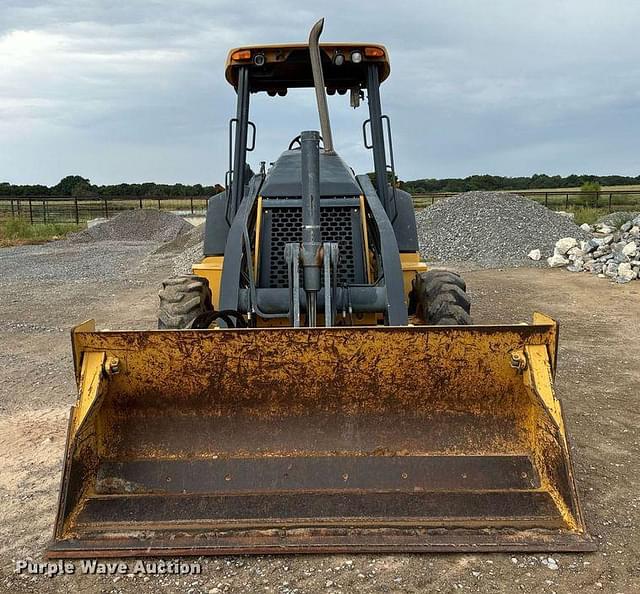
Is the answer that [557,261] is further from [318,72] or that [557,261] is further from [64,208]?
[64,208]

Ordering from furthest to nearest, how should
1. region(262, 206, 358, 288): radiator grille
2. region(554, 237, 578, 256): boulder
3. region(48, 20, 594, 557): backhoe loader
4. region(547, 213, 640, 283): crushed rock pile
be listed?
region(554, 237, 578, 256): boulder, region(547, 213, 640, 283): crushed rock pile, region(262, 206, 358, 288): radiator grille, region(48, 20, 594, 557): backhoe loader

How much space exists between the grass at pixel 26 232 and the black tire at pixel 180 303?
2000cm

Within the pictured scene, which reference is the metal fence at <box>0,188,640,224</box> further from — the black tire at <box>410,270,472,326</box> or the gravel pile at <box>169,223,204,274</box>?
the black tire at <box>410,270,472,326</box>

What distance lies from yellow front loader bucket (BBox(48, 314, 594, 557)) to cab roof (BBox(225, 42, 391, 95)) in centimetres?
255

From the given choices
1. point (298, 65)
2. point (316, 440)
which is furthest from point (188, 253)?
point (316, 440)

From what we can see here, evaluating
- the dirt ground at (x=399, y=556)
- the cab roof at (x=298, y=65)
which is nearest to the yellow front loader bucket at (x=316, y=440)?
the dirt ground at (x=399, y=556)

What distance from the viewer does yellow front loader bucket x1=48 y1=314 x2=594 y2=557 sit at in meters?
3.04

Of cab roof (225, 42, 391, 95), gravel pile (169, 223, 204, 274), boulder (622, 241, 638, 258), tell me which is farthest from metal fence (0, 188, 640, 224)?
cab roof (225, 42, 391, 95)

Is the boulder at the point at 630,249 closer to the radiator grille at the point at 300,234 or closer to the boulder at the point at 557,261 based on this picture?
the boulder at the point at 557,261

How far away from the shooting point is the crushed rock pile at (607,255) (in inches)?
483

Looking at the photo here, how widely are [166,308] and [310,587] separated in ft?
7.72

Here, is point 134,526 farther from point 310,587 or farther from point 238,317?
point 238,317

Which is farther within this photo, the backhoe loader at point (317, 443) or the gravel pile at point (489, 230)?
the gravel pile at point (489, 230)

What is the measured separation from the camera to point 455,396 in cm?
347
